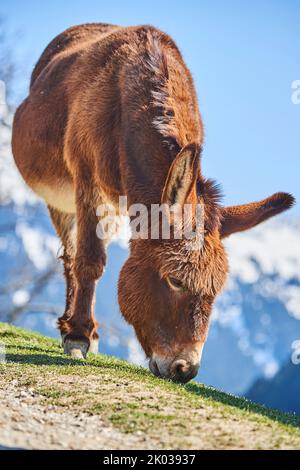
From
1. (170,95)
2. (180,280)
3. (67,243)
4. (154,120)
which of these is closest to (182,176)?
(180,280)

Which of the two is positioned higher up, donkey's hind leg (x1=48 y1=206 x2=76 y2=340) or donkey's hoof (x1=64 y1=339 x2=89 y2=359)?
donkey's hind leg (x1=48 y1=206 x2=76 y2=340)

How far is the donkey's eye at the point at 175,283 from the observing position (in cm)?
664

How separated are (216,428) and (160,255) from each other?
1.86 m

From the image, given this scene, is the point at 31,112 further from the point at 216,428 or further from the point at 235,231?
the point at 216,428

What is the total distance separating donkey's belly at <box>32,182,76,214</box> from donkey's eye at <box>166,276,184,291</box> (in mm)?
3339

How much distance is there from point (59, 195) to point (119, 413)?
4796 mm

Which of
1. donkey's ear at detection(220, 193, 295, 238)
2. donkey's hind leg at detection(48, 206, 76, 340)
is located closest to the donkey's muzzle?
donkey's ear at detection(220, 193, 295, 238)

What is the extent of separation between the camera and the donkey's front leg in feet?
28.1

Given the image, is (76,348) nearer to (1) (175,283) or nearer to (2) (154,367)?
(2) (154,367)

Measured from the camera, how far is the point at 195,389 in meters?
7.31

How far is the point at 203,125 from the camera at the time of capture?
8.88 meters

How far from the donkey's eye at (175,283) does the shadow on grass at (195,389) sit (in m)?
0.93

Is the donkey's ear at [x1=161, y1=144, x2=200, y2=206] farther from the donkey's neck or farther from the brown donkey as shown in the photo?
the donkey's neck
